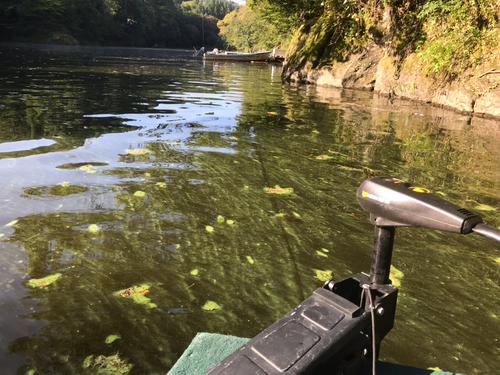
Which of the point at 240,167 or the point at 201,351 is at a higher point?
the point at 240,167

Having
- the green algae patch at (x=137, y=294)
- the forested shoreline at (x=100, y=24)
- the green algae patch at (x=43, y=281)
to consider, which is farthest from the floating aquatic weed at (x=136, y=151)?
the forested shoreline at (x=100, y=24)

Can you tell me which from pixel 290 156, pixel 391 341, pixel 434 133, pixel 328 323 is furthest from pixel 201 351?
pixel 434 133

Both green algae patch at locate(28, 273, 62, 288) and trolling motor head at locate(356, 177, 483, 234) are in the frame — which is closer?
trolling motor head at locate(356, 177, 483, 234)

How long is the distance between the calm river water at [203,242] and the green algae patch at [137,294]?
11 millimetres

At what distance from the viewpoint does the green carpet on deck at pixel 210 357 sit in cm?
156

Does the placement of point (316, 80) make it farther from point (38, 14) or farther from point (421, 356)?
point (38, 14)

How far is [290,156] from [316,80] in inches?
466

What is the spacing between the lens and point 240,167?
14.4 ft

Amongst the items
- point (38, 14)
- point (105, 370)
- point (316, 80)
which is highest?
point (38, 14)

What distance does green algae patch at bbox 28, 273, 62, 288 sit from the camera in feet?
7.03

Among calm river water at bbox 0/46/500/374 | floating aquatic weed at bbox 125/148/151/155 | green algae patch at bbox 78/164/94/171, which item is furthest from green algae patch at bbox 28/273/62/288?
floating aquatic weed at bbox 125/148/151/155

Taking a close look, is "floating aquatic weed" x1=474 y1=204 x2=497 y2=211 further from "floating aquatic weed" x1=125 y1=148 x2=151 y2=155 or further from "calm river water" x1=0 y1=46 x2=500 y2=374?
"floating aquatic weed" x1=125 y1=148 x2=151 y2=155

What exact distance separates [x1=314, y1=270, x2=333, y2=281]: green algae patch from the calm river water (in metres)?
0.01

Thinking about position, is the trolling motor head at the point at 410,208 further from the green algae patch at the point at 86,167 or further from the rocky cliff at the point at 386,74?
the rocky cliff at the point at 386,74
